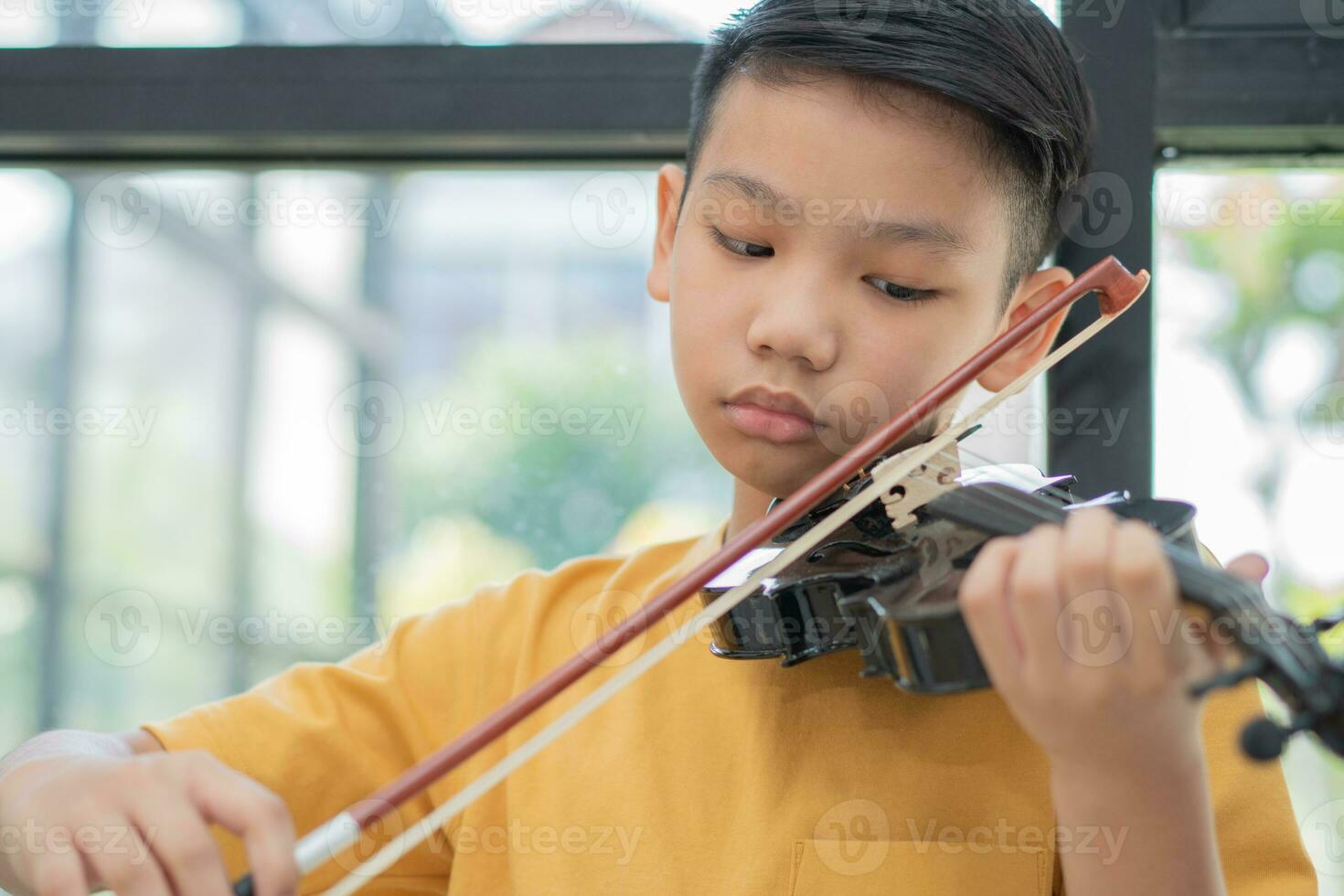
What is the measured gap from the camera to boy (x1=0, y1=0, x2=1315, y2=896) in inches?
31.2

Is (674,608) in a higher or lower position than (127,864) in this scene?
higher

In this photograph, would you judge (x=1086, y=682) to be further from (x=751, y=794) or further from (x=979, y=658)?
(x=751, y=794)

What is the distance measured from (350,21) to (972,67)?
69cm

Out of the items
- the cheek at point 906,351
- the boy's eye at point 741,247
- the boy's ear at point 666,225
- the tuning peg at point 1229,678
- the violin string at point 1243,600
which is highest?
the boy's ear at point 666,225

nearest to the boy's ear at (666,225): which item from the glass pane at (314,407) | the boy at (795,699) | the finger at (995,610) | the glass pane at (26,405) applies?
the boy at (795,699)

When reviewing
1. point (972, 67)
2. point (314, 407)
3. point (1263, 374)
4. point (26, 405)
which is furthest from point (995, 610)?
point (26, 405)

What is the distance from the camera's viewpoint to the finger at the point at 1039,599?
558 millimetres

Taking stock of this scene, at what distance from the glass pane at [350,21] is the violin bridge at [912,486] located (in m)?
0.56

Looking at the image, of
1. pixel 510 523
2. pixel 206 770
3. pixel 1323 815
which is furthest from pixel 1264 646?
pixel 510 523

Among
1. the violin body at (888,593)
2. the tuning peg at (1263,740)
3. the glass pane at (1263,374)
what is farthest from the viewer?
Result: the glass pane at (1263,374)

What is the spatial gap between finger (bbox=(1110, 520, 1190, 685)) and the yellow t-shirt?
0.27 meters

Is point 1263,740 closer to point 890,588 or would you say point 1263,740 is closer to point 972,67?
point 890,588

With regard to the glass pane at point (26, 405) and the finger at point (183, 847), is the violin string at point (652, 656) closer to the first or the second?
the finger at point (183, 847)

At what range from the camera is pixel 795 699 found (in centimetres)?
88
